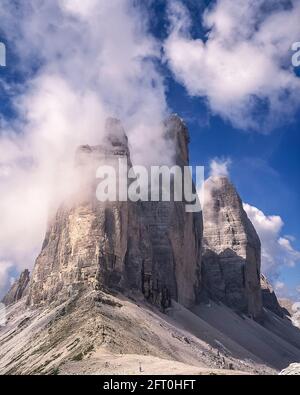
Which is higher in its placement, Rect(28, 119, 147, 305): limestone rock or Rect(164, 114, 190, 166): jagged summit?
Rect(164, 114, 190, 166): jagged summit

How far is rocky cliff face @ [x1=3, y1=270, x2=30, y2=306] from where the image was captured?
16875 cm

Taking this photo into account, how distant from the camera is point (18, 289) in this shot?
17138 cm

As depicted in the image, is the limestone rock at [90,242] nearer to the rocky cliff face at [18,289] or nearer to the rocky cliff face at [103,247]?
the rocky cliff face at [103,247]

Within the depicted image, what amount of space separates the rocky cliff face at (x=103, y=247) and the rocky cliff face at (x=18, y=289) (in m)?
51.1

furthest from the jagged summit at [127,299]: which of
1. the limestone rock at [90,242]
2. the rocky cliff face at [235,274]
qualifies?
the rocky cliff face at [235,274]

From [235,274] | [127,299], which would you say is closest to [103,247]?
[127,299]

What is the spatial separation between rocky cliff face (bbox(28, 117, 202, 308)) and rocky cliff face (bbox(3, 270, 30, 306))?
51144mm

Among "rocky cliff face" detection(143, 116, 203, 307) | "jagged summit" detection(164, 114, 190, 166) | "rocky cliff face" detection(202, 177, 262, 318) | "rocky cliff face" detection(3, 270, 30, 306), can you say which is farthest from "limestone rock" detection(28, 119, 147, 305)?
"rocky cliff face" detection(202, 177, 262, 318)

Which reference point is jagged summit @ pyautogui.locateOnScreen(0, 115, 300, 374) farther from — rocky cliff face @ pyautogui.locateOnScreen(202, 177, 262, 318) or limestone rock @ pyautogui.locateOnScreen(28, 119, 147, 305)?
rocky cliff face @ pyautogui.locateOnScreen(202, 177, 262, 318)

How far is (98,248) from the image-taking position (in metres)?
99.4

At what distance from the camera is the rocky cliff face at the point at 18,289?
554 feet
